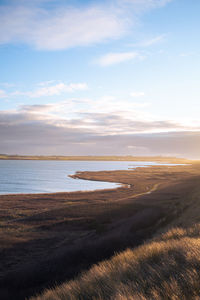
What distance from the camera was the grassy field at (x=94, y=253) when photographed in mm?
5930

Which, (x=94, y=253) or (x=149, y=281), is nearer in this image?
(x=149, y=281)

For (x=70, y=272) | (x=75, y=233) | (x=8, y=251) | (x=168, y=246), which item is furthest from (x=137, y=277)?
(x=75, y=233)

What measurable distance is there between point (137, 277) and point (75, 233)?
Result: 52.4ft

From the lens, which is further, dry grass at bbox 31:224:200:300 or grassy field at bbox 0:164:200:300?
grassy field at bbox 0:164:200:300

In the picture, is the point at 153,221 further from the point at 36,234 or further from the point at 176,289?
the point at 176,289

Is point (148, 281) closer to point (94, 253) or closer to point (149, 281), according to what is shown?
point (149, 281)

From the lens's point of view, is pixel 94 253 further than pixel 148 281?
Yes

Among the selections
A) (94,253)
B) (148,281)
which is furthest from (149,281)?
(94,253)

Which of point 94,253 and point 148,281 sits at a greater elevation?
point 148,281

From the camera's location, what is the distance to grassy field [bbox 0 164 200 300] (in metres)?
5.93

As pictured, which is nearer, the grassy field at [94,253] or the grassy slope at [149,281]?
the grassy slope at [149,281]

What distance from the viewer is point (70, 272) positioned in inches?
453

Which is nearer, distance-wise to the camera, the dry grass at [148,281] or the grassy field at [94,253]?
the dry grass at [148,281]

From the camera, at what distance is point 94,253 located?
547 inches
